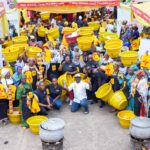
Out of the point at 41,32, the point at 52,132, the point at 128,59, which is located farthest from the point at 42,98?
the point at 41,32

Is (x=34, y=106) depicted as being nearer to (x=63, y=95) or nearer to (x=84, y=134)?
(x=84, y=134)

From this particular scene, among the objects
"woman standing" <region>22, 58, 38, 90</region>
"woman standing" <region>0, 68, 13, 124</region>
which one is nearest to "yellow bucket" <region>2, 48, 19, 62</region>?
"woman standing" <region>22, 58, 38, 90</region>

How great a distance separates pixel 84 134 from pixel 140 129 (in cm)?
200

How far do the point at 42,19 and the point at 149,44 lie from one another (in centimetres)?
1010

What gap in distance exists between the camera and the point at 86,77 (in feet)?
40.8

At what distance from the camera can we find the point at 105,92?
12117 mm

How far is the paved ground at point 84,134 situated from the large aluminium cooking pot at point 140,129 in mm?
725

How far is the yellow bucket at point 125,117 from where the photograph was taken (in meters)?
10.5

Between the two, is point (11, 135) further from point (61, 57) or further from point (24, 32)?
point (24, 32)

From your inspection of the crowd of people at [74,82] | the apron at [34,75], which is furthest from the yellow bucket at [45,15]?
the apron at [34,75]

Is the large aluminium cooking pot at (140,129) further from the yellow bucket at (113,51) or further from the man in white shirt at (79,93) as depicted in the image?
the yellow bucket at (113,51)

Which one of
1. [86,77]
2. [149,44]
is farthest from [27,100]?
[149,44]

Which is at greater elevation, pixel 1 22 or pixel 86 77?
pixel 1 22

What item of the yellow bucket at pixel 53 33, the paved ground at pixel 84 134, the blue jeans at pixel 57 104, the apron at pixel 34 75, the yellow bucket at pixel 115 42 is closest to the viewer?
the paved ground at pixel 84 134
